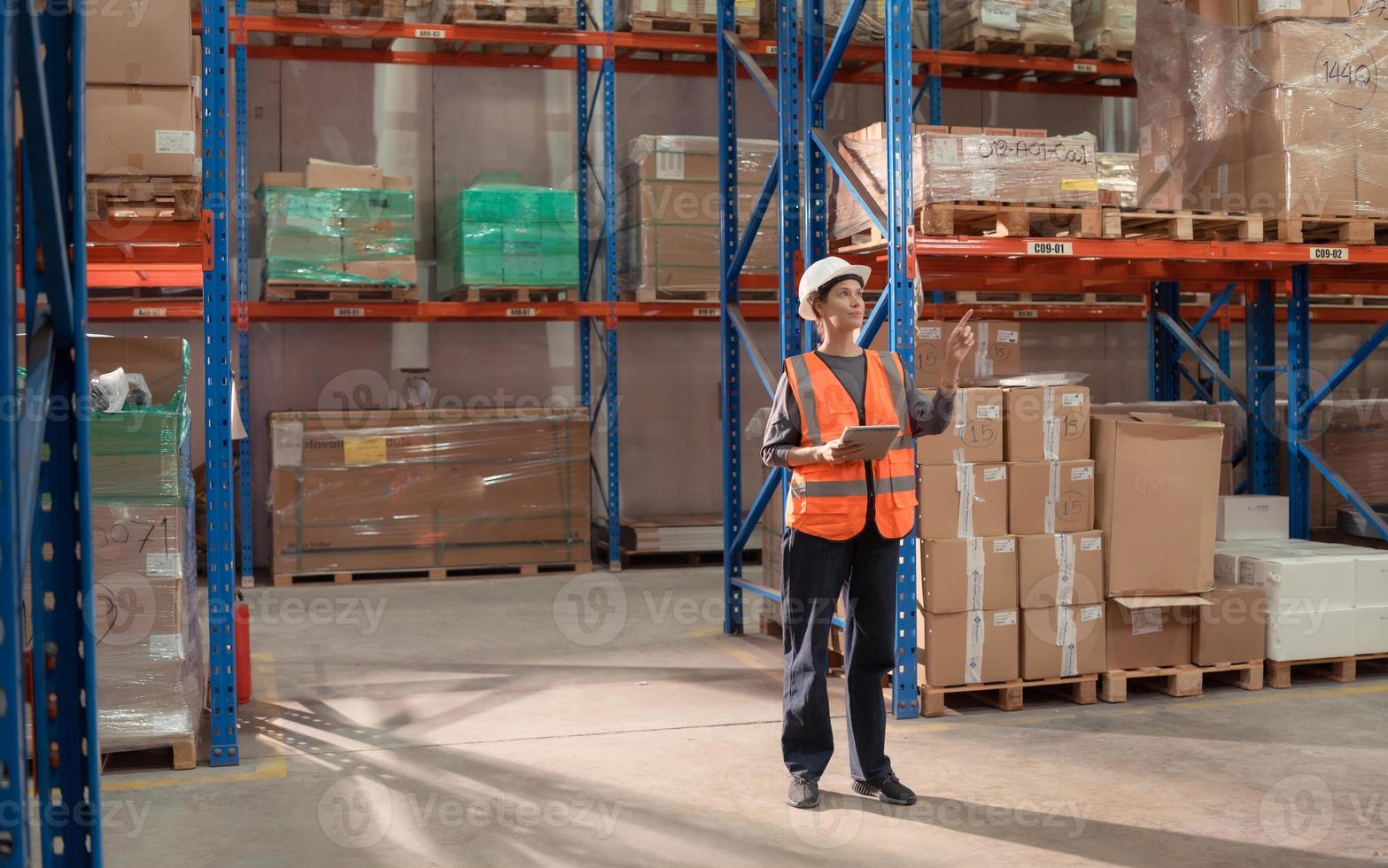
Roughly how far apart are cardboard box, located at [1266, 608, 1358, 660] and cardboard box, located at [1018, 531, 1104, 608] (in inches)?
39.7

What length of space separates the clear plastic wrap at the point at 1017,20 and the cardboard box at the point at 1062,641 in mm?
6552

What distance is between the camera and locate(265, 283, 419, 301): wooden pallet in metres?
10.2

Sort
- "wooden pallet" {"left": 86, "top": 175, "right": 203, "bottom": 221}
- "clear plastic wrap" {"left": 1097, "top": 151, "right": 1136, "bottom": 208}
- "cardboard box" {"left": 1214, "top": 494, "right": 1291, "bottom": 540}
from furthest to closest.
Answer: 1. "clear plastic wrap" {"left": 1097, "top": 151, "right": 1136, "bottom": 208}
2. "cardboard box" {"left": 1214, "top": 494, "right": 1291, "bottom": 540}
3. "wooden pallet" {"left": 86, "top": 175, "right": 203, "bottom": 221}

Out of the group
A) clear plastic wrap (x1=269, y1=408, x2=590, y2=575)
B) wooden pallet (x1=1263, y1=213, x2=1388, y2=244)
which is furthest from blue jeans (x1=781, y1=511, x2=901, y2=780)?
clear plastic wrap (x1=269, y1=408, x2=590, y2=575)

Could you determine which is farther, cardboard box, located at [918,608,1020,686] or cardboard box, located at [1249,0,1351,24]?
cardboard box, located at [1249,0,1351,24]

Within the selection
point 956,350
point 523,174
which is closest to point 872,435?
point 956,350

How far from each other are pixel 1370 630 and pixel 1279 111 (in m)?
2.73

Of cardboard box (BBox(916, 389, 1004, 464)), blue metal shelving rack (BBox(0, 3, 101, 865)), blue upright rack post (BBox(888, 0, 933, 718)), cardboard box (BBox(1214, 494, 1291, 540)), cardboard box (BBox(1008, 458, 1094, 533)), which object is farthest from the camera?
cardboard box (BBox(1214, 494, 1291, 540))

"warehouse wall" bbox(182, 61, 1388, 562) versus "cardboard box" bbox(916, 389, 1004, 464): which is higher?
"warehouse wall" bbox(182, 61, 1388, 562)

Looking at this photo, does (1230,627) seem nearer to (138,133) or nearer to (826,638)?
(826,638)

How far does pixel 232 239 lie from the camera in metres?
10.7

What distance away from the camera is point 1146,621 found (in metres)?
6.42

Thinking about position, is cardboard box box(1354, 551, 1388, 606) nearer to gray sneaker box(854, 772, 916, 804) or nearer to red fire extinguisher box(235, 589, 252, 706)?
gray sneaker box(854, 772, 916, 804)

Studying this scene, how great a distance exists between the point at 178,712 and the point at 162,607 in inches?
17.2
